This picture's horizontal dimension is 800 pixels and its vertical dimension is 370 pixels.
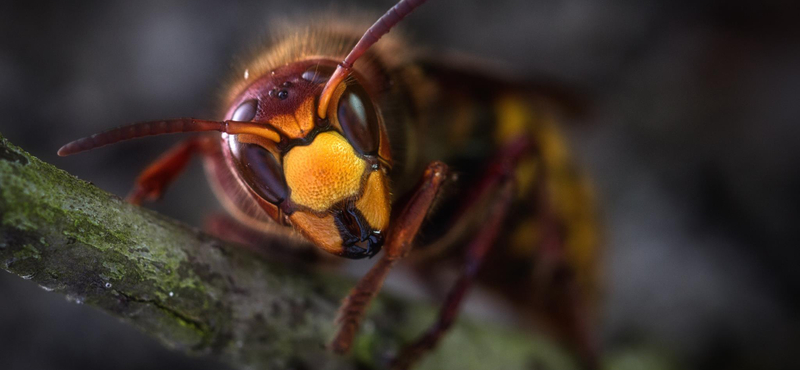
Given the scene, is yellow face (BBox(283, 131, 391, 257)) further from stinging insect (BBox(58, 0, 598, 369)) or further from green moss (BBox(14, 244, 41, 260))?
green moss (BBox(14, 244, 41, 260))

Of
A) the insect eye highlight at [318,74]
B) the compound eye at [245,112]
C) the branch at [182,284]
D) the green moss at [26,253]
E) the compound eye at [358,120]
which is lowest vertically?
the green moss at [26,253]

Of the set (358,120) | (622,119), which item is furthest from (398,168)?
(622,119)

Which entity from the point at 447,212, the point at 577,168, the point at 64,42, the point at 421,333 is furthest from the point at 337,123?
the point at 64,42

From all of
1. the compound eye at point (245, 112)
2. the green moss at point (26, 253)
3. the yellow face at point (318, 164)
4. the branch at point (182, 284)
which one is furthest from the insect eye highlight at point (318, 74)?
the green moss at point (26, 253)

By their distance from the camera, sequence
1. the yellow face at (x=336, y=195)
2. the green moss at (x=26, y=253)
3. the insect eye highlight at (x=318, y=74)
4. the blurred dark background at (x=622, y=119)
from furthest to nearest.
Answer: the blurred dark background at (x=622, y=119) < the insect eye highlight at (x=318, y=74) < the yellow face at (x=336, y=195) < the green moss at (x=26, y=253)

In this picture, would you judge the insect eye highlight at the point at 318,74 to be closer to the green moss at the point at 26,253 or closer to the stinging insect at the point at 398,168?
the stinging insect at the point at 398,168

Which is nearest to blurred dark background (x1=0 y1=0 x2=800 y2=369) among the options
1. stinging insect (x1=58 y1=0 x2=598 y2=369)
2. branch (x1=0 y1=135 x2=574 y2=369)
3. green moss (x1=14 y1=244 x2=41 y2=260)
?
stinging insect (x1=58 y1=0 x2=598 y2=369)

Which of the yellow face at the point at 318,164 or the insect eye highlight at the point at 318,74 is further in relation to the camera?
the insect eye highlight at the point at 318,74

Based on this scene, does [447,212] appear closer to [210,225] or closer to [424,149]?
[424,149]
